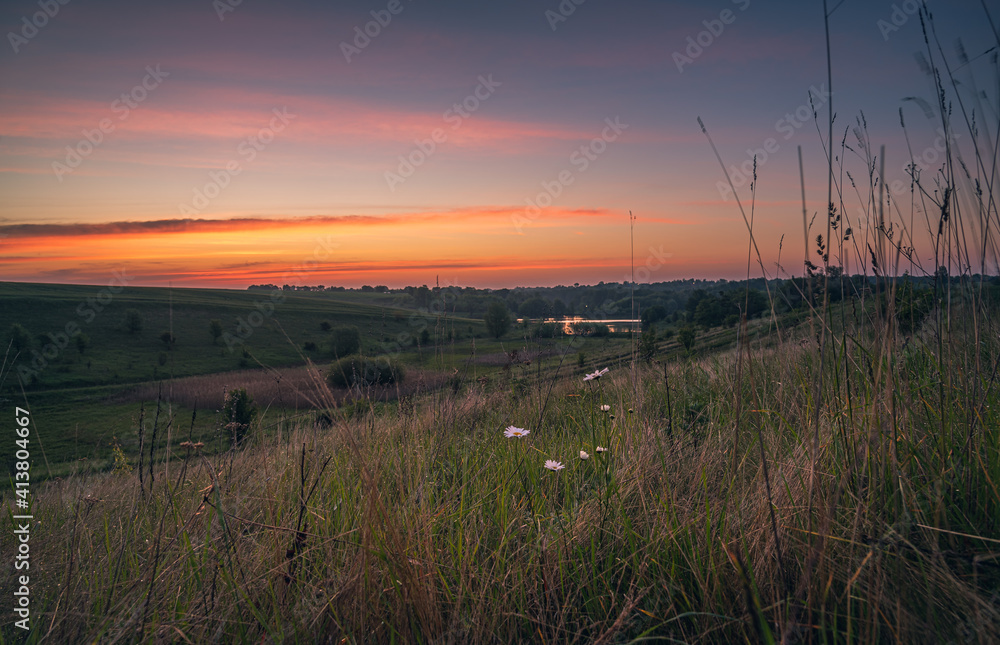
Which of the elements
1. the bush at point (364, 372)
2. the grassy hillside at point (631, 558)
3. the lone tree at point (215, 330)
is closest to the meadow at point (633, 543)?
the grassy hillside at point (631, 558)

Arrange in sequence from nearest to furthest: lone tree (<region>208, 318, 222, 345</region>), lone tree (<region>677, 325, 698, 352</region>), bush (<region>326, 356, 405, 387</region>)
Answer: bush (<region>326, 356, 405, 387</region>) → lone tree (<region>677, 325, 698, 352</region>) → lone tree (<region>208, 318, 222, 345</region>)

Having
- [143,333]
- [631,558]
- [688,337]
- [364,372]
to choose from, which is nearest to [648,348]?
[364,372]

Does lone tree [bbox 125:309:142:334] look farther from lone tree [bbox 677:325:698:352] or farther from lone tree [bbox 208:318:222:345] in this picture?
lone tree [bbox 677:325:698:352]

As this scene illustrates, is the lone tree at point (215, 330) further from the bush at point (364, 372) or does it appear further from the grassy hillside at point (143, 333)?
the bush at point (364, 372)

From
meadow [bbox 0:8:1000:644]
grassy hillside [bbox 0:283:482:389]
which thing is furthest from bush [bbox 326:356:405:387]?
grassy hillside [bbox 0:283:482:389]

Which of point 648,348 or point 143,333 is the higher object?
Result: point 648,348

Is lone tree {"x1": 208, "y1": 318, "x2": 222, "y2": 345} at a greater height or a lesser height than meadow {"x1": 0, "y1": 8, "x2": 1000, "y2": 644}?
lesser

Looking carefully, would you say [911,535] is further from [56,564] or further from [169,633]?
[56,564]

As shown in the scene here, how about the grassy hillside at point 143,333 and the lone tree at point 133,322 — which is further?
the lone tree at point 133,322

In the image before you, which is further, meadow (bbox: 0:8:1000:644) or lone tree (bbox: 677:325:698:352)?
lone tree (bbox: 677:325:698:352)

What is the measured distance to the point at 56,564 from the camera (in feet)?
6.71

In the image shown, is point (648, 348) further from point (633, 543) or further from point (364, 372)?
point (633, 543)

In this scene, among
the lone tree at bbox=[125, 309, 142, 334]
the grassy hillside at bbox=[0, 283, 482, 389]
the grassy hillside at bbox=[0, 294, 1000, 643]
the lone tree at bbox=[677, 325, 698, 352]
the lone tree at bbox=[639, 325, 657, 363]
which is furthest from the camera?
the lone tree at bbox=[125, 309, 142, 334]

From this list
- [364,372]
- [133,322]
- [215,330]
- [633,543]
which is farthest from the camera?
[215,330]
